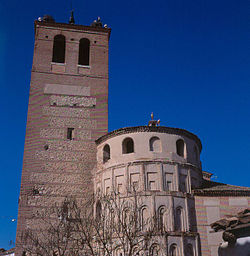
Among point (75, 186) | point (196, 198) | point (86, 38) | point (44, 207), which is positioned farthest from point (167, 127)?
point (86, 38)

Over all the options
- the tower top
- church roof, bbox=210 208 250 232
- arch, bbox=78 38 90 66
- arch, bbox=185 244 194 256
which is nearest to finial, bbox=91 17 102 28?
the tower top

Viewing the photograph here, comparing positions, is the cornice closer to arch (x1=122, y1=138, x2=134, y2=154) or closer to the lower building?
the lower building

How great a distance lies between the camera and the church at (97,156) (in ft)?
66.4

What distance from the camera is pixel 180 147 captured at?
74.3 ft

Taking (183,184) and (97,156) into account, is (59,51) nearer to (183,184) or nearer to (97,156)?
(97,156)

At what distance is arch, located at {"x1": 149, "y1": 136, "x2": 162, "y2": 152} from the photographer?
71.3ft

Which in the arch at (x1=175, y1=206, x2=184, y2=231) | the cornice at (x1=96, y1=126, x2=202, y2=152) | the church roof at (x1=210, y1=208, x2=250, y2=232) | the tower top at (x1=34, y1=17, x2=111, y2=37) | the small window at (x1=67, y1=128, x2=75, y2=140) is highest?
the tower top at (x1=34, y1=17, x2=111, y2=37)

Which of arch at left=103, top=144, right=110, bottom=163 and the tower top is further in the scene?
the tower top

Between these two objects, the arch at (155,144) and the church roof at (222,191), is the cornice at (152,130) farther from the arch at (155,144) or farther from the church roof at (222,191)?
the church roof at (222,191)

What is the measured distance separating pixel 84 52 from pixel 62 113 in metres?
6.97

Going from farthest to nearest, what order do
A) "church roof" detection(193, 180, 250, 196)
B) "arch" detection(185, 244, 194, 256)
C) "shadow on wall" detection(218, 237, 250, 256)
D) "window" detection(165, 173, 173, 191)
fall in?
1. "church roof" detection(193, 180, 250, 196)
2. "window" detection(165, 173, 173, 191)
3. "arch" detection(185, 244, 194, 256)
4. "shadow on wall" detection(218, 237, 250, 256)

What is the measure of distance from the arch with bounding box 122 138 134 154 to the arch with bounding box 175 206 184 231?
15.9 feet

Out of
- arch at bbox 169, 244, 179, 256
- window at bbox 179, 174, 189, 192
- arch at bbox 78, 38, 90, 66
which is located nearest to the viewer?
arch at bbox 169, 244, 179, 256

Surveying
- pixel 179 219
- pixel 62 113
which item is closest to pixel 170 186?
pixel 179 219
